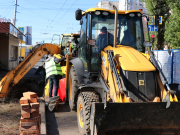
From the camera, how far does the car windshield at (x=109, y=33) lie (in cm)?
608

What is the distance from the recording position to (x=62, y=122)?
6.33 meters

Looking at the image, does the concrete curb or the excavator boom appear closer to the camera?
the concrete curb

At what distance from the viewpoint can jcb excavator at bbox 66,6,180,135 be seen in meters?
4.16

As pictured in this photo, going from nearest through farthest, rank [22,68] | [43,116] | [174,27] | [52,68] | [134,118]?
1. [134,118]
2. [43,116]
3. [52,68]
4. [22,68]
5. [174,27]

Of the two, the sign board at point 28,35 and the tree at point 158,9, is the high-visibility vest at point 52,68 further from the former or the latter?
the tree at point 158,9

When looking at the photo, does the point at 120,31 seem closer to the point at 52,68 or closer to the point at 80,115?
the point at 80,115

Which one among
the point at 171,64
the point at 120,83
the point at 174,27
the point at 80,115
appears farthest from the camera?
the point at 174,27

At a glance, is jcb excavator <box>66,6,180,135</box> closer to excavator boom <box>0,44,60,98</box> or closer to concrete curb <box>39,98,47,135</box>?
concrete curb <box>39,98,47,135</box>

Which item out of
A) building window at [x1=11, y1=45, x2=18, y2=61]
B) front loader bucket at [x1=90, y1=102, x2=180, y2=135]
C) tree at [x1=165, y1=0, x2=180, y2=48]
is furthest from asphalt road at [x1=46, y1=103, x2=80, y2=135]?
building window at [x1=11, y1=45, x2=18, y2=61]

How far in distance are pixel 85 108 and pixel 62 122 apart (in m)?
1.69

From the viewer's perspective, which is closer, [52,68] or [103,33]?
[103,33]

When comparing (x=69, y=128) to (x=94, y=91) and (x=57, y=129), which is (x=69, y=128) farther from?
(x=94, y=91)

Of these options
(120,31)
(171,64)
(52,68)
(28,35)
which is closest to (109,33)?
(120,31)

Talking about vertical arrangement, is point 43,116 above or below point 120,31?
below
